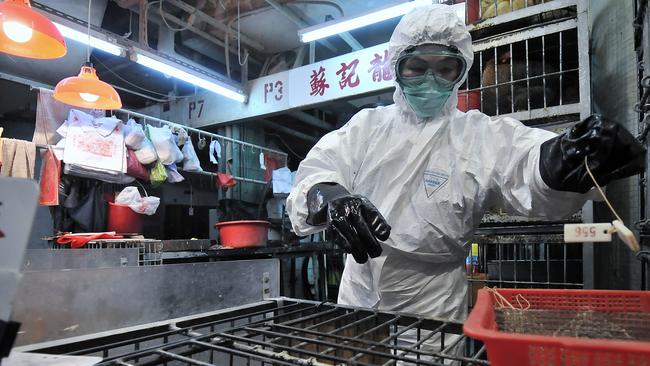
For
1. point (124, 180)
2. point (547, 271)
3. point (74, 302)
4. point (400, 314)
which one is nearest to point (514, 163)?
point (400, 314)

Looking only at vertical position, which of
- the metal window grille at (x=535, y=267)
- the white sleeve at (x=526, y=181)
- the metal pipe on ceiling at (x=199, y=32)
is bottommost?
the metal window grille at (x=535, y=267)

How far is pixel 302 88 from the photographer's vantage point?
4.75m

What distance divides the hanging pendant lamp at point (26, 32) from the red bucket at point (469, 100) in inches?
87.3

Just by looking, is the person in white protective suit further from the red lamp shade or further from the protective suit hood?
the red lamp shade

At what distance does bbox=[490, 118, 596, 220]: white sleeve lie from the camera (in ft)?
3.45

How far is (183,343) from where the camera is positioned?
2.04 feet

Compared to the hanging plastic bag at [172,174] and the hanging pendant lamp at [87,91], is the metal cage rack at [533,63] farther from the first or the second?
the hanging plastic bag at [172,174]

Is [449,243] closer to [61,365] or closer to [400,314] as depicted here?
[400,314]

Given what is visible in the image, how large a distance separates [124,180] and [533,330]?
3866mm

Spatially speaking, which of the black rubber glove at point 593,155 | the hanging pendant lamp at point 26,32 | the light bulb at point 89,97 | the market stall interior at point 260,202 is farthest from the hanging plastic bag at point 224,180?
the black rubber glove at point 593,155

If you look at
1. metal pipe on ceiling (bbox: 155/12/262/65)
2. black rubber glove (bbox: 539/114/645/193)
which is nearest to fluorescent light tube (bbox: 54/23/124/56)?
metal pipe on ceiling (bbox: 155/12/262/65)

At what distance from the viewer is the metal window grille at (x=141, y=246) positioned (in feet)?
10.2

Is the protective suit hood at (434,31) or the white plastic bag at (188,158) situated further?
the white plastic bag at (188,158)

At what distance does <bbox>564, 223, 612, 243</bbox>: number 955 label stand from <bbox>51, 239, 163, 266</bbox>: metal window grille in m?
2.92
